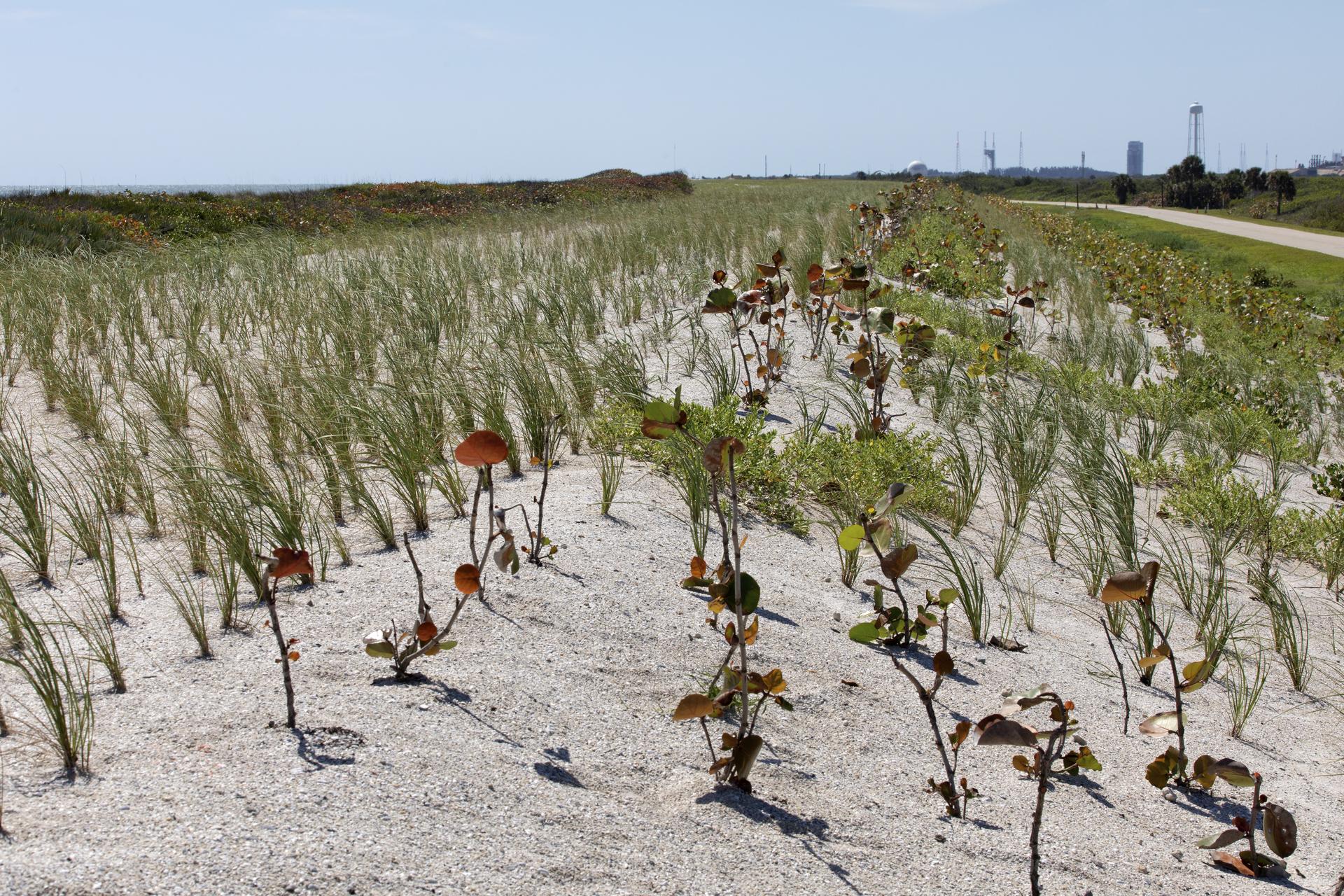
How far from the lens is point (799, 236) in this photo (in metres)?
12.7

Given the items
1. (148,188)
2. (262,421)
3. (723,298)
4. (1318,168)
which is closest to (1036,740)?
(723,298)

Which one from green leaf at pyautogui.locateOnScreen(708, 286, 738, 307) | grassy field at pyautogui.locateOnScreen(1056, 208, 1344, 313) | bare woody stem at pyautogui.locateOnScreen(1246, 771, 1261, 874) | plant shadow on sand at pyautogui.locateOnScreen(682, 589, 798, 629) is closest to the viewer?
bare woody stem at pyautogui.locateOnScreen(1246, 771, 1261, 874)

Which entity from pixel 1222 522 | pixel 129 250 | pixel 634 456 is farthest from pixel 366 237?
pixel 1222 522

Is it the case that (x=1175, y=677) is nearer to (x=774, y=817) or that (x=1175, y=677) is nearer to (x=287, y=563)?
(x=774, y=817)

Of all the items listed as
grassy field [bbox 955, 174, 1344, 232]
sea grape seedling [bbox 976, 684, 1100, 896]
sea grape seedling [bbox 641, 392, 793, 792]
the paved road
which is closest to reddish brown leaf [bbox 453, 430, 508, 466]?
sea grape seedling [bbox 641, 392, 793, 792]

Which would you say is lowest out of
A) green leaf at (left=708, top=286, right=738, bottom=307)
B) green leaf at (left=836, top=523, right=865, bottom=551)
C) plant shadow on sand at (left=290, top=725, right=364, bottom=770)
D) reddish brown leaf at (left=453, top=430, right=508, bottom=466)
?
plant shadow on sand at (left=290, top=725, right=364, bottom=770)

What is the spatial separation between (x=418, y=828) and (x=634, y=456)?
2440mm

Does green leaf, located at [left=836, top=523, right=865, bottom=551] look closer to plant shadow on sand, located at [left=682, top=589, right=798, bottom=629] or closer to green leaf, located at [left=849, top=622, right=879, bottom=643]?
green leaf, located at [left=849, top=622, right=879, bottom=643]

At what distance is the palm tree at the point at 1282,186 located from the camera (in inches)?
1371

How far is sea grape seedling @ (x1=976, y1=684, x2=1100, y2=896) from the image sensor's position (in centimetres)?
158

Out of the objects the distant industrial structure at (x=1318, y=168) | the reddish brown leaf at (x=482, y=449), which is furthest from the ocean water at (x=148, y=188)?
the distant industrial structure at (x=1318, y=168)

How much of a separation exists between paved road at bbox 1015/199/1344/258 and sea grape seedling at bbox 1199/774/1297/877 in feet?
63.9

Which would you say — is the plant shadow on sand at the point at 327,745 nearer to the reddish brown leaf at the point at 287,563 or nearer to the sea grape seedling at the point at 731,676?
the reddish brown leaf at the point at 287,563

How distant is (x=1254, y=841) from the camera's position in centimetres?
185
